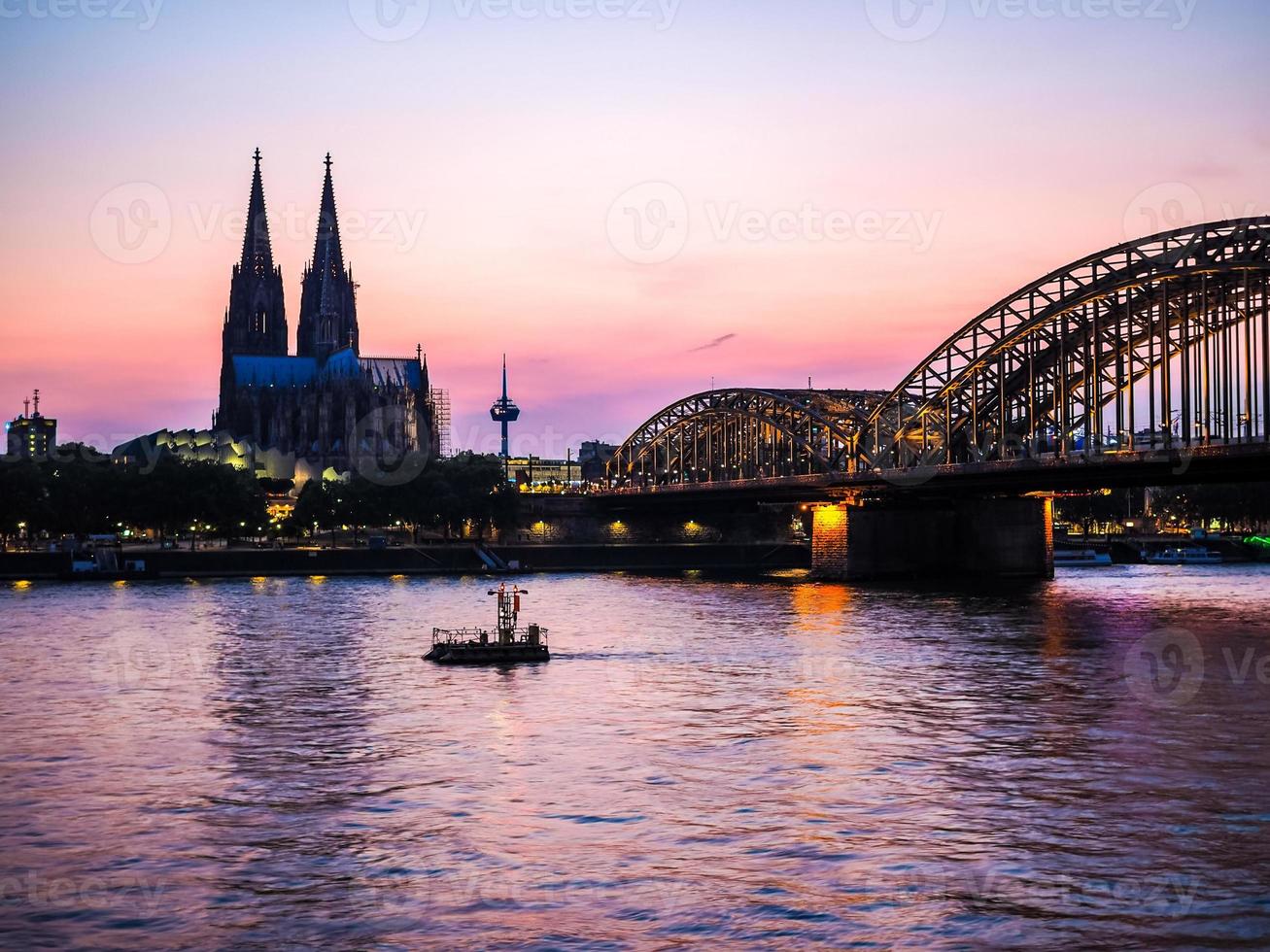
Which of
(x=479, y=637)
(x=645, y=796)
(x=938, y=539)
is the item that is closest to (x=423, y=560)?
(x=938, y=539)

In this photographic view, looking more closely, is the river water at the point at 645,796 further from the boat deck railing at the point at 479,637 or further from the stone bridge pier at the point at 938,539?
the stone bridge pier at the point at 938,539

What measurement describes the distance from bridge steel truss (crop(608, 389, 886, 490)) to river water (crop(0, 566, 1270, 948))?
81835 millimetres

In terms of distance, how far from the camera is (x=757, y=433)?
552 feet

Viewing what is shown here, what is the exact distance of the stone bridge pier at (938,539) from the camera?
125 meters

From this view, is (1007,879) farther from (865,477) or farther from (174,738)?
(865,477)

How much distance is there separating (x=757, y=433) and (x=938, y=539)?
139 ft

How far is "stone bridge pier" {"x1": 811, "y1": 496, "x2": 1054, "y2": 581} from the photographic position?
410 ft

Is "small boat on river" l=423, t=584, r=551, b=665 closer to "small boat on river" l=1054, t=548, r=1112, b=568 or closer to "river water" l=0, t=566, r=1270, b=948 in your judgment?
"river water" l=0, t=566, r=1270, b=948

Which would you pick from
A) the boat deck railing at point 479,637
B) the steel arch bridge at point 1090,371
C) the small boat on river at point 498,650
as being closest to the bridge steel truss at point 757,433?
the steel arch bridge at point 1090,371

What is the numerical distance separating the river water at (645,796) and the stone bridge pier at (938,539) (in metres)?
53.8

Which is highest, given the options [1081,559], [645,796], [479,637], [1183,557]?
[1183,557]

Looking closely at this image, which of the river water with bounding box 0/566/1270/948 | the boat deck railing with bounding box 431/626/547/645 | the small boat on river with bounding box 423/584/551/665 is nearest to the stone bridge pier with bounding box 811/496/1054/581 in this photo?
the river water with bounding box 0/566/1270/948

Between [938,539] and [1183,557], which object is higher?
[938,539]

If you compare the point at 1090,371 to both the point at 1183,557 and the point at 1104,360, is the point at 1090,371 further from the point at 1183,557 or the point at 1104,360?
the point at 1183,557
